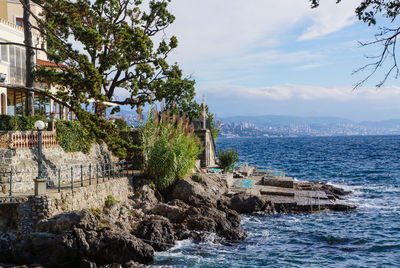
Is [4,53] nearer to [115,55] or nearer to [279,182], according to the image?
[115,55]

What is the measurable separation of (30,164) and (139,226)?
5220 millimetres

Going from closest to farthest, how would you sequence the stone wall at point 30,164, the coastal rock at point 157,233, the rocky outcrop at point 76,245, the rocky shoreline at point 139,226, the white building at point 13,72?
1. the rocky outcrop at point 76,245
2. the rocky shoreline at point 139,226
3. the coastal rock at point 157,233
4. the stone wall at point 30,164
5. the white building at point 13,72

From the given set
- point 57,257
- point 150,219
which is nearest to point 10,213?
point 57,257

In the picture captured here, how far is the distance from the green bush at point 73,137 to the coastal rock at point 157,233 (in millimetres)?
6152

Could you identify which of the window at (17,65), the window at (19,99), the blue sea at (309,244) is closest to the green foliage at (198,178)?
the blue sea at (309,244)

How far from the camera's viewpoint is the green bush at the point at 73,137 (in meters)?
18.4

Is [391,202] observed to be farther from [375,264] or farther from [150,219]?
[150,219]

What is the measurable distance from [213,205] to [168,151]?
363 centimetres

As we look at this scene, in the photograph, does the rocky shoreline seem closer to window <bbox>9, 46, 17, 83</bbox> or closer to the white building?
the white building

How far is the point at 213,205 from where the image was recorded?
18828 millimetres

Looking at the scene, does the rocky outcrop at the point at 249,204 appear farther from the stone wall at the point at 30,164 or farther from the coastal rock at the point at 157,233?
the stone wall at the point at 30,164

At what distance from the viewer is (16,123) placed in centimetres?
1670

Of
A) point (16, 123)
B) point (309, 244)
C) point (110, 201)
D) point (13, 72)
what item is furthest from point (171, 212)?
point (13, 72)

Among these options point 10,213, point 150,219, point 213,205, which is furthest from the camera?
point 213,205
